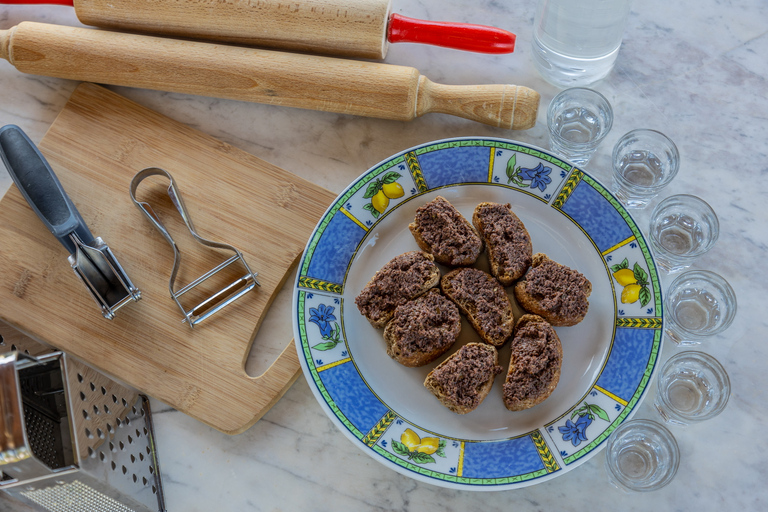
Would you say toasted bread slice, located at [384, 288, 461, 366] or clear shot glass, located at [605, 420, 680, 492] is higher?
toasted bread slice, located at [384, 288, 461, 366]

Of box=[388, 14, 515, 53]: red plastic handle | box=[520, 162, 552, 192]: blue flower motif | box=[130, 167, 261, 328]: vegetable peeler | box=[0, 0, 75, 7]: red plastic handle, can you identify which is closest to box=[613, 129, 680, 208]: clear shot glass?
box=[520, 162, 552, 192]: blue flower motif

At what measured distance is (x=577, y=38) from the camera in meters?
2.22

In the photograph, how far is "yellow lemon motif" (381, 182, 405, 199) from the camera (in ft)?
7.05

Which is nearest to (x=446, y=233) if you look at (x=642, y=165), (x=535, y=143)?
(x=535, y=143)

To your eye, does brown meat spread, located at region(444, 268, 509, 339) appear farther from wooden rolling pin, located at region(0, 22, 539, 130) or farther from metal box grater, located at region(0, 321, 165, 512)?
metal box grater, located at region(0, 321, 165, 512)

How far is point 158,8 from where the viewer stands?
86.9 inches

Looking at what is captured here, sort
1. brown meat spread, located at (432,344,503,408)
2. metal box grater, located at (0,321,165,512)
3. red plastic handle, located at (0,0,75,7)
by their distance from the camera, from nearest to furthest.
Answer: metal box grater, located at (0,321,165,512), brown meat spread, located at (432,344,503,408), red plastic handle, located at (0,0,75,7)

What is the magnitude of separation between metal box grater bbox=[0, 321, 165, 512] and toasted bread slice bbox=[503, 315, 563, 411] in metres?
1.27

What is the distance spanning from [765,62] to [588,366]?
1476 millimetres

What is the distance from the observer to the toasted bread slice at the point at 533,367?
1.93 m

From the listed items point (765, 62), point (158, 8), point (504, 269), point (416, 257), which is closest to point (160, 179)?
point (158, 8)

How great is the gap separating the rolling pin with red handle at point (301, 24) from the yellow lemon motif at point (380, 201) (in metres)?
0.54

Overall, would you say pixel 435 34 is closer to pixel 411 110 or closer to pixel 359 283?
pixel 411 110

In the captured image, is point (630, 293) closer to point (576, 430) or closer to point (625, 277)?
point (625, 277)
